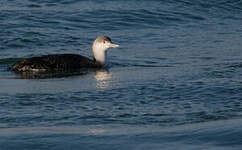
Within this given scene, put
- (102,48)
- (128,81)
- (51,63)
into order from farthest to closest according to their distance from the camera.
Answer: (102,48), (51,63), (128,81)

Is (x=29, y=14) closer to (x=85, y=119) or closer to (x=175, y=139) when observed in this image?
(x=85, y=119)

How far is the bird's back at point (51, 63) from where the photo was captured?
45.8ft

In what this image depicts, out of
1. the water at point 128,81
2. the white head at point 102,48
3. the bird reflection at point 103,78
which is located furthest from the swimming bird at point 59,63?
the bird reflection at point 103,78

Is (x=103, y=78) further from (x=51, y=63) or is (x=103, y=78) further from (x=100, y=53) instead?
(x=100, y=53)

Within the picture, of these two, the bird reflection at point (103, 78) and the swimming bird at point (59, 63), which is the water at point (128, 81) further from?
the swimming bird at point (59, 63)

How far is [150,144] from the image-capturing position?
7387 millimetres

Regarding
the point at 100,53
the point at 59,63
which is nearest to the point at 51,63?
the point at 59,63

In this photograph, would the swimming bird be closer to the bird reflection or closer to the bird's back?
the bird's back

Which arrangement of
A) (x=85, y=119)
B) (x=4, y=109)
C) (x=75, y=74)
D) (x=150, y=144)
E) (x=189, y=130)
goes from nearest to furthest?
(x=150, y=144), (x=189, y=130), (x=85, y=119), (x=4, y=109), (x=75, y=74)

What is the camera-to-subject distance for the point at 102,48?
611 inches

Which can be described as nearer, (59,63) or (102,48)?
(59,63)

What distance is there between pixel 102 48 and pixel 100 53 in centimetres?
20

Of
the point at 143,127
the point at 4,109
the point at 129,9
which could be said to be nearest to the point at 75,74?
the point at 4,109

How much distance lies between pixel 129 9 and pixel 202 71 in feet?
32.6
